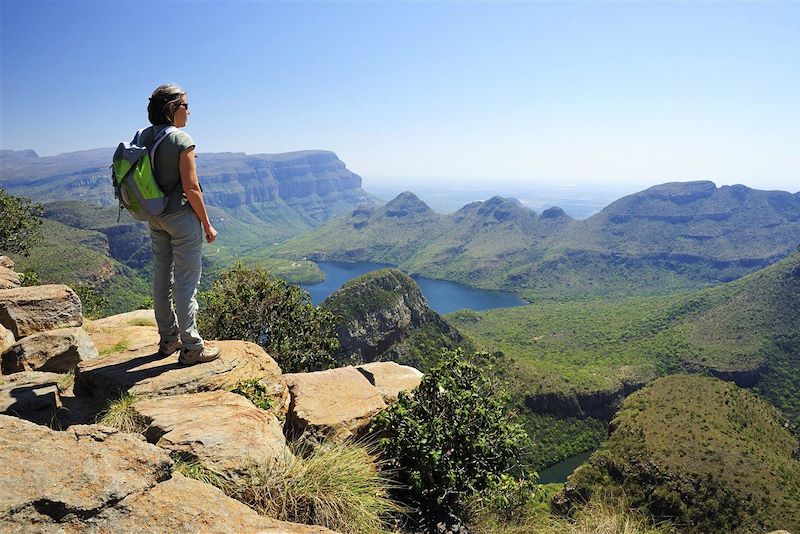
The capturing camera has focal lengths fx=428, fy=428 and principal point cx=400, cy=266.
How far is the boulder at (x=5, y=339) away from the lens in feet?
24.7

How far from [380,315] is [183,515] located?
7501 centimetres

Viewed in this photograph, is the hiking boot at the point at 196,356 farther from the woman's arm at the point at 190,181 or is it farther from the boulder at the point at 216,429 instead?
the woman's arm at the point at 190,181

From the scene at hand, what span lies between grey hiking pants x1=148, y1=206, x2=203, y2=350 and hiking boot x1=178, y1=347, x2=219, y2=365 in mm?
69

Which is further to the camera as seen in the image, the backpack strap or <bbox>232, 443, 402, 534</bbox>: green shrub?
the backpack strap

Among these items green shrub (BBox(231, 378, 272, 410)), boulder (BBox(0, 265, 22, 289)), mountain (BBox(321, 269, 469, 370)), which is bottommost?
mountain (BBox(321, 269, 469, 370))

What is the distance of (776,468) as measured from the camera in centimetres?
3391

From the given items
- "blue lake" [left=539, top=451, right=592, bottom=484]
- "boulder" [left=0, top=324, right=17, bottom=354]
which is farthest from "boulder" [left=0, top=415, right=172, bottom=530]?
"blue lake" [left=539, top=451, right=592, bottom=484]

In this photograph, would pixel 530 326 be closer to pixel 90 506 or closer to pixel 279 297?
pixel 279 297

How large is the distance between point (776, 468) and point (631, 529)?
1633 inches

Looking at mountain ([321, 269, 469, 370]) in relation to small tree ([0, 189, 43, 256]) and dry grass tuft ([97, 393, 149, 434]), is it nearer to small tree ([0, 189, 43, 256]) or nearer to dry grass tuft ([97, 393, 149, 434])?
small tree ([0, 189, 43, 256])

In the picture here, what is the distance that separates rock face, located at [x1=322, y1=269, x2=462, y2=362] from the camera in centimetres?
7331

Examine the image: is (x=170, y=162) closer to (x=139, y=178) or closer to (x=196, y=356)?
(x=139, y=178)

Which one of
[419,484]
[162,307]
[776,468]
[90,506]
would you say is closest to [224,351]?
[162,307]

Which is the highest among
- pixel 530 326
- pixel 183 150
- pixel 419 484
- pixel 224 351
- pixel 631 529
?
pixel 183 150
